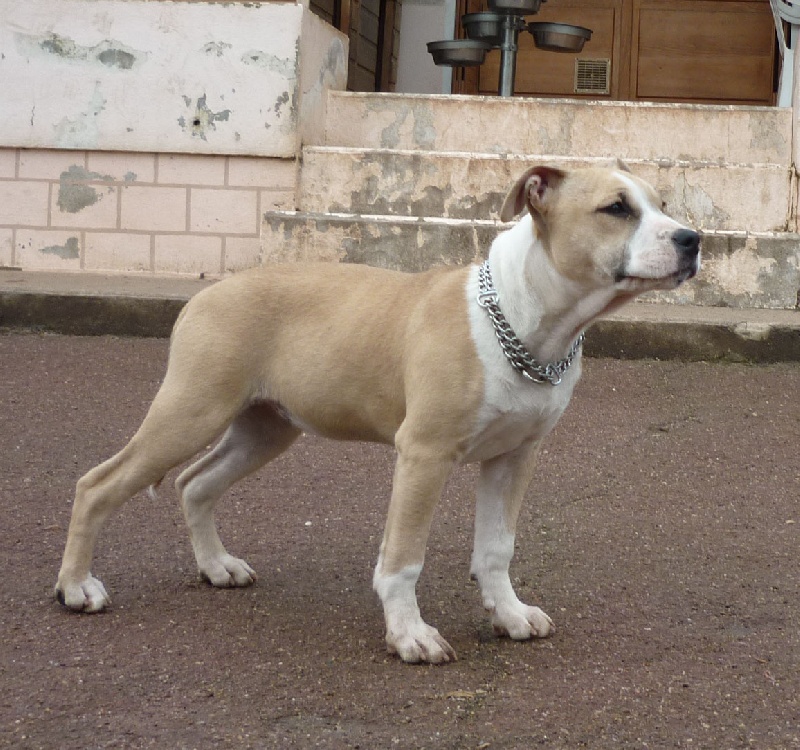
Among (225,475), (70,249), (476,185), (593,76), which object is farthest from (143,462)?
(593,76)

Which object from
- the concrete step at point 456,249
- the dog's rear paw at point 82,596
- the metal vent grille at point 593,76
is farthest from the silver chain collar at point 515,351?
the metal vent grille at point 593,76

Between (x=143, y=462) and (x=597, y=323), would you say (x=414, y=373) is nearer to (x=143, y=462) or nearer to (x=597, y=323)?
(x=143, y=462)

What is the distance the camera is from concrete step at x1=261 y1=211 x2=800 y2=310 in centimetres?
753

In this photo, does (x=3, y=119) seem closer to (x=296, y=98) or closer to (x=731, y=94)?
(x=296, y=98)

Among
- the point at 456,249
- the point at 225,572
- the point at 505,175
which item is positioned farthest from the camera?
the point at 505,175

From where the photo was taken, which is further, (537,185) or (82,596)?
(82,596)

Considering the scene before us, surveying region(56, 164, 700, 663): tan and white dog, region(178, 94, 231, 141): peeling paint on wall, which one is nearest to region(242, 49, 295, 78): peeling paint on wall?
region(178, 94, 231, 141): peeling paint on wall

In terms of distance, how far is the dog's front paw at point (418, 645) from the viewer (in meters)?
3.13

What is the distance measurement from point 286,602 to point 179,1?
578 cm

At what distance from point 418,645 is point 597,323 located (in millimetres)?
3922

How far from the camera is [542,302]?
3180mm

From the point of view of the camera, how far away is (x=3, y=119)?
8.41 m

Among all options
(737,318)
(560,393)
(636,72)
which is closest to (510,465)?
(560,393)

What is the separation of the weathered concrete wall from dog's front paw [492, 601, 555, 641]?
5.41 meters
